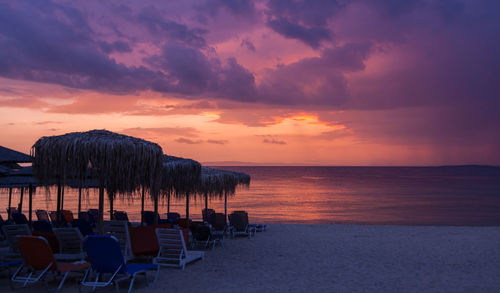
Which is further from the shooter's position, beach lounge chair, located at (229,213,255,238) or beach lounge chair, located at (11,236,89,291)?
beach lounge chair, located at (229,213,255,238)

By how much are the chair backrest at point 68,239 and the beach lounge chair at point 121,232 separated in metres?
0.59

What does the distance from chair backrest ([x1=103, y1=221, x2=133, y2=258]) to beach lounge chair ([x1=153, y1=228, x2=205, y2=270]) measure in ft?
1.76

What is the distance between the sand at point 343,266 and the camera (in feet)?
21.0

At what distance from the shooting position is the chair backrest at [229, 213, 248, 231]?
12793 millimetres

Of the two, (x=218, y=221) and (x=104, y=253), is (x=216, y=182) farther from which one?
Result: (x=104, y=253)

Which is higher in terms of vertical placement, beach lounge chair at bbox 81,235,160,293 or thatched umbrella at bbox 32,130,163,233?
thatched umbrella at bbox 32,130,163,233

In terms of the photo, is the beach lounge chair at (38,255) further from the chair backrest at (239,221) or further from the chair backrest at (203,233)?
the chair backrest at (239,221)

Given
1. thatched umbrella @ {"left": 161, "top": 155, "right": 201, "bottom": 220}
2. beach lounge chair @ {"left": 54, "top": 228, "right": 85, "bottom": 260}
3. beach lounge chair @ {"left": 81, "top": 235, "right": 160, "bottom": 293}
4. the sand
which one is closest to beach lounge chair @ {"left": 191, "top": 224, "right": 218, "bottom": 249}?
the sand

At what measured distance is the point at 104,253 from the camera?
5.58m

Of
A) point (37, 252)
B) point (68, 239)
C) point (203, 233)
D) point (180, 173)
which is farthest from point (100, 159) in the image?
point (203, 233)

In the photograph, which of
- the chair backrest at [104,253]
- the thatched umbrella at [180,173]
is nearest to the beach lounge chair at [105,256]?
the chair backrest at [104,253]

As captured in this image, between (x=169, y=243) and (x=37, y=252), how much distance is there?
261 cm

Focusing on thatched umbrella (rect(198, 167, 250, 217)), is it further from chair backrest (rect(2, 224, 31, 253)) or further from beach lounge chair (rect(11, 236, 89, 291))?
beach lounge chair (rect(11, 236, 89, 291))

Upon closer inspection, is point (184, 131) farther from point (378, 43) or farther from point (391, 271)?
point (391, 271)
